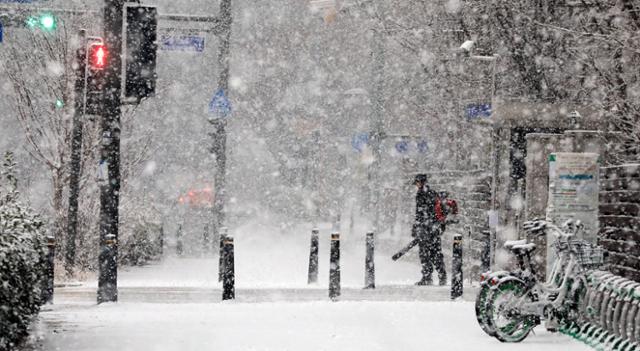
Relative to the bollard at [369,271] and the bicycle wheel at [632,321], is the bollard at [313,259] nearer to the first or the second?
the bollard at [369,271]

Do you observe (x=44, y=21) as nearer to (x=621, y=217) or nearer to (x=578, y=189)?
(x=578, y=189)

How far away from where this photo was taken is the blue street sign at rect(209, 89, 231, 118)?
23922 mm

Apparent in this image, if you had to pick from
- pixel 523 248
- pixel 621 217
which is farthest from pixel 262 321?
pixel 621 217

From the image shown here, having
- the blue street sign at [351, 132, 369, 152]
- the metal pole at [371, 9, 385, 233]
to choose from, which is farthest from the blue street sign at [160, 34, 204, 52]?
the blue street sign at [351, 132, 369, 152]

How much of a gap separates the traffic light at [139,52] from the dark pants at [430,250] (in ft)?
20.4

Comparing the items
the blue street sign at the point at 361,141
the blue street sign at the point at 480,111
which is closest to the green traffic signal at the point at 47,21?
the blue street sign at the point at 480,111

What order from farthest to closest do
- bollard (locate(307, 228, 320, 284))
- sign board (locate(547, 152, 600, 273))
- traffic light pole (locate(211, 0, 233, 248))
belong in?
traffic light pole (locate(211, 0, 233, 248)) < bollard (locate(307, 228, 320, 284)) < sign board (locate(547, 152, 600, 273))

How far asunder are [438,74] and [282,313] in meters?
14.9

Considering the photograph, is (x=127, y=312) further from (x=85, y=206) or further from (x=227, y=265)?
(x=85, y=206)

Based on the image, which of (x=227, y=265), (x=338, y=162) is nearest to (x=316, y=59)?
(x=338, y=162)

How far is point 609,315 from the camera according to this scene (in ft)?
27.8

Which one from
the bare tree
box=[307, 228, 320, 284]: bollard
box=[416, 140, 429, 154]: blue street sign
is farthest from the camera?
box=[416, 140, 429, 154]: blue street sign

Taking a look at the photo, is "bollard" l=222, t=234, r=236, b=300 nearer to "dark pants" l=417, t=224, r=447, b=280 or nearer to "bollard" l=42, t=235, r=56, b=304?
"bollard" l=42, t=235, r=56, b=304

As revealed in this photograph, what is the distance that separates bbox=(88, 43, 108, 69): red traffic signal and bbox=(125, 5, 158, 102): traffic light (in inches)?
18.6
